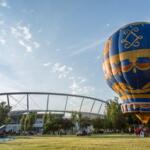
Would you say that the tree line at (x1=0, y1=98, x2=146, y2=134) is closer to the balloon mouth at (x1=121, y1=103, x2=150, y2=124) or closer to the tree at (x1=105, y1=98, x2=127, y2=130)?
the tree at (x1=105, y1=98, x2=127, y2=130)

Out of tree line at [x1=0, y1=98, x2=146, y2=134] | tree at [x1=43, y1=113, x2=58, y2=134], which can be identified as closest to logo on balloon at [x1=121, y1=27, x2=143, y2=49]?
tree line at [x1=0, y1=98, x2=146, y2=134]

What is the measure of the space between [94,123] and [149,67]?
87.0 meters

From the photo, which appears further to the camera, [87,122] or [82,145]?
[87,122]

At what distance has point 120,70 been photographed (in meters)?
45.7

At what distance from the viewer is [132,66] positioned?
44.3 metres

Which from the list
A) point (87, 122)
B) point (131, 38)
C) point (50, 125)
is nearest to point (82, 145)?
point (131, 38)

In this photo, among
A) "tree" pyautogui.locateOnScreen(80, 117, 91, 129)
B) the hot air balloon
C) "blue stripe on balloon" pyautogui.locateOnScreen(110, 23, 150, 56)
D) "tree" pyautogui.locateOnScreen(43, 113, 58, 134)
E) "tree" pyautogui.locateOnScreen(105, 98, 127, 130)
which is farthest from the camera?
"tree" pyautogui.locateOnScreen(80, 117, 91, 129)

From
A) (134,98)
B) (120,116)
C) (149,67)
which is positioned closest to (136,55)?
(149,67)

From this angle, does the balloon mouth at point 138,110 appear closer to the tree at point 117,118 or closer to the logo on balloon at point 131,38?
the logo on balloon at point 131,38

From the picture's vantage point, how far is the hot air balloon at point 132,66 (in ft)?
145

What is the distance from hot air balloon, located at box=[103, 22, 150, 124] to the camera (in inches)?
1735

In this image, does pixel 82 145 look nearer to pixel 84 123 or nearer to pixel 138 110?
pixel 138 110

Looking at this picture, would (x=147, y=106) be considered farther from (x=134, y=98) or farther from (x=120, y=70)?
(x=120, y=70)

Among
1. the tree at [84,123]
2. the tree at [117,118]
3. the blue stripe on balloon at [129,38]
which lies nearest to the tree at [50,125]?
the tree at [84,123]
